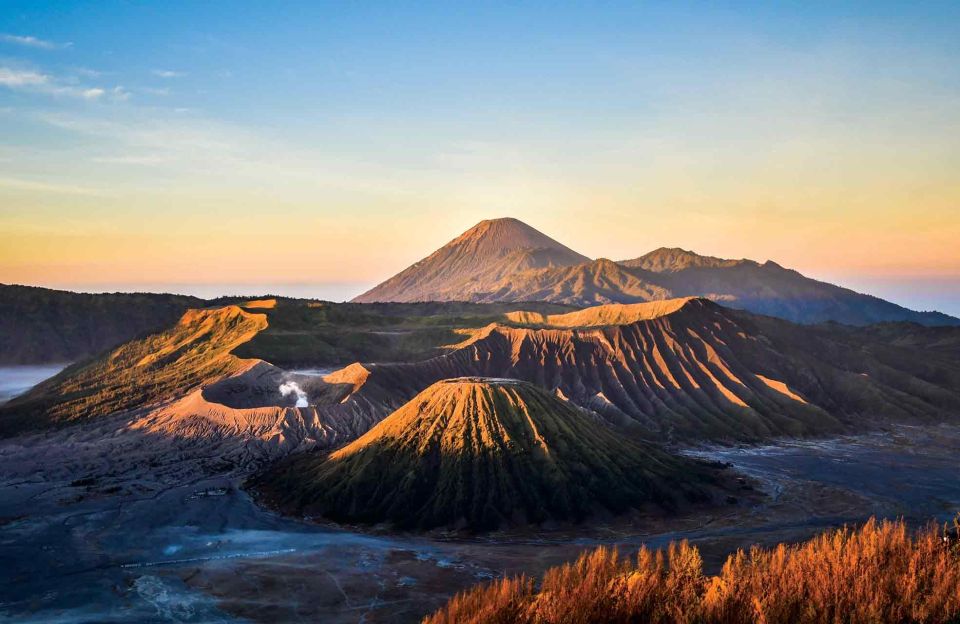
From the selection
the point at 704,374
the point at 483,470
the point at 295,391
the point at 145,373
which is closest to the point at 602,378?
the point at 704,374

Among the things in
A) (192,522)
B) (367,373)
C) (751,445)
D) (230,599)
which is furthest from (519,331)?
(230,599)

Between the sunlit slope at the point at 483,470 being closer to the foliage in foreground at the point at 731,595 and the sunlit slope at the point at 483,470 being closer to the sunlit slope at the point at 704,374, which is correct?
the sunlit slope at the point at 704,374

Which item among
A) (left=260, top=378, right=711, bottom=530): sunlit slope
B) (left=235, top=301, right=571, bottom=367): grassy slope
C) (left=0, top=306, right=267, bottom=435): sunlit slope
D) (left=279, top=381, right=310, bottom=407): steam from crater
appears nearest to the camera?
(left=260, top=378, right=711, bottom=530): sunlit slope

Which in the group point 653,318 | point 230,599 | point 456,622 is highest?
point 653,318

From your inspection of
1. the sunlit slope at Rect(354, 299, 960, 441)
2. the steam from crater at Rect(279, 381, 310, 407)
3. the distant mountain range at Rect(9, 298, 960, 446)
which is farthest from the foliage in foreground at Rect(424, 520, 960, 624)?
the steam from crater at Rect(279, 381, 310, 407)

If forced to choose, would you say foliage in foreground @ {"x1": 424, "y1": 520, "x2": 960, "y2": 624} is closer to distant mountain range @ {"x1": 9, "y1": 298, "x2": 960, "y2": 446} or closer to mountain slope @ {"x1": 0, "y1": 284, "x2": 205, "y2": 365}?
distant mountain range @ {"x1": 9, "y1": 298, "x2": 960, "y2": 446}

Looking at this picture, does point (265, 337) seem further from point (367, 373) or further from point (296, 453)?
point (296, 453)
